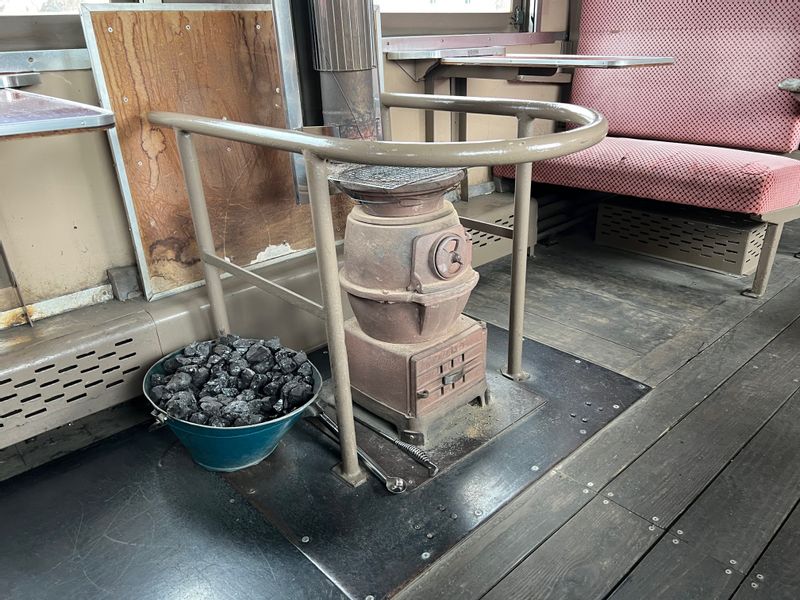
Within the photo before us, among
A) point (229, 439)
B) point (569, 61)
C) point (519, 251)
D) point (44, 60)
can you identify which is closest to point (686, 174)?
point (569, 61)

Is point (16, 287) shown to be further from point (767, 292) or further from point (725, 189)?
point (767, 292)

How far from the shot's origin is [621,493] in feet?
5.13

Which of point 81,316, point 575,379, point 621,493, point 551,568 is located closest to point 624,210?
point 575,379

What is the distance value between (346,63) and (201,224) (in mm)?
675

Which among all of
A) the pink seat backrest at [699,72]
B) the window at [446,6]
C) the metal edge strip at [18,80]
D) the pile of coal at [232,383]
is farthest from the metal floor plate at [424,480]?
the window at [446,6]

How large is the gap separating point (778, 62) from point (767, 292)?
1024mm

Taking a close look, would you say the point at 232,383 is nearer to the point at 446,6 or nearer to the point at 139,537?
the point at 139,537

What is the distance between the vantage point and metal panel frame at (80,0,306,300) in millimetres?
1731

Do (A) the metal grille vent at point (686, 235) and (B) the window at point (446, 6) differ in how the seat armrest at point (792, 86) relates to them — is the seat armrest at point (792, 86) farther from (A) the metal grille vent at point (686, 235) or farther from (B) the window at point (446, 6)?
(B) the window at point (446, 6)

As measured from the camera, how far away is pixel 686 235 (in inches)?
116

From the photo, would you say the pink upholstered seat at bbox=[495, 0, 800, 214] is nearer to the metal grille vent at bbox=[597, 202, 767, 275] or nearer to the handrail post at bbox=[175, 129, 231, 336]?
the metal grille vent at bbox=[597, 202, 767, 275]

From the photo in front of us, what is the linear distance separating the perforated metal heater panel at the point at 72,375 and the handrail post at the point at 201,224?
204mm

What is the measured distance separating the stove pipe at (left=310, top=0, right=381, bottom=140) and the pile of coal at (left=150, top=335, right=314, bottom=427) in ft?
2.40

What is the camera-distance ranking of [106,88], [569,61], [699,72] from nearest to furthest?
1. [106,88]
2. [569,61]
3. [699,72]
